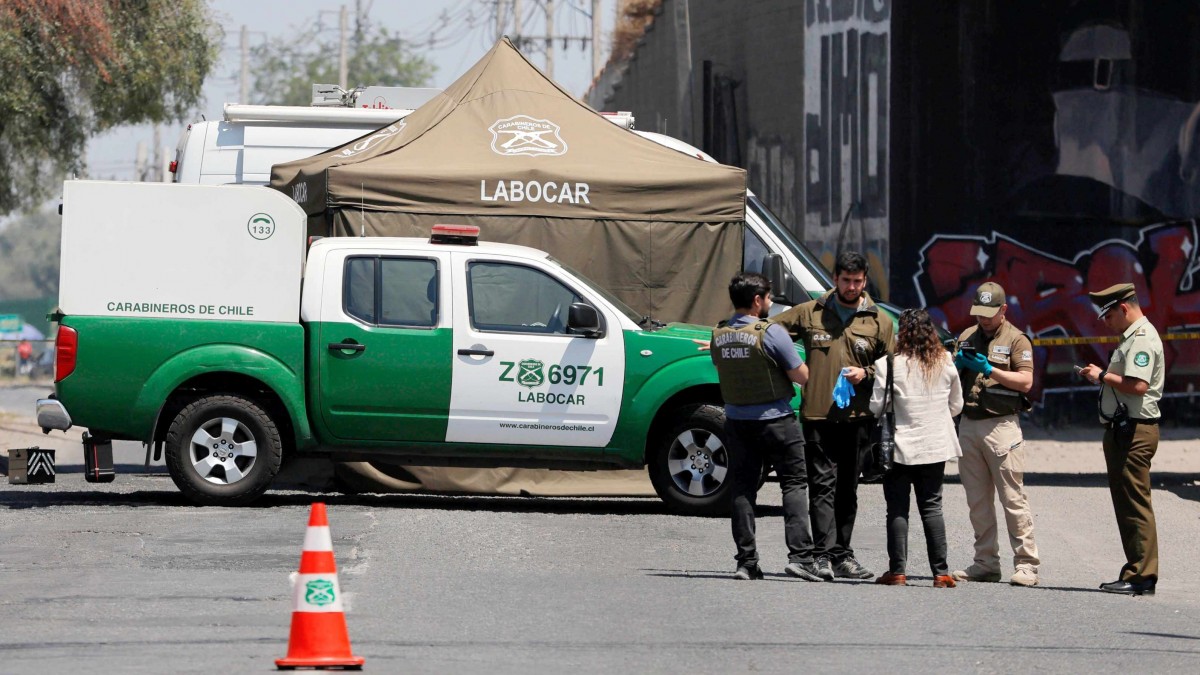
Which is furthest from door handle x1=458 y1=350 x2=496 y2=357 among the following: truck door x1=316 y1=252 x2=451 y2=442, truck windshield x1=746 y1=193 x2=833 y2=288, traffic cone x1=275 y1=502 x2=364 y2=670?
traffic cone x1=275 y1=502 x2=364 y2=670

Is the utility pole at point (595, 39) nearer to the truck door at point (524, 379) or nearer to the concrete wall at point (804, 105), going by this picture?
the concrete wall at point (804, 105)

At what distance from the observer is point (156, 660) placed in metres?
7.02

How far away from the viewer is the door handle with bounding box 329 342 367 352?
12.4 meters

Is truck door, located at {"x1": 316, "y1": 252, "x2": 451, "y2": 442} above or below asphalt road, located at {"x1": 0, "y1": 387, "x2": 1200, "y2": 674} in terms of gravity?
above

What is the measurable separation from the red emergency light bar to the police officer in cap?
4.53m

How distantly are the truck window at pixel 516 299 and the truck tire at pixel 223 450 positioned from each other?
1.67 m

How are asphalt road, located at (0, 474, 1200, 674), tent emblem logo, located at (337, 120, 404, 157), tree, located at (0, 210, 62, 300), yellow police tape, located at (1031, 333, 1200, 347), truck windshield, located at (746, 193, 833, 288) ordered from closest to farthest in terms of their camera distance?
asphalt road, located at (0, 474, 1200, 674), truck windshield, located at (746, 193, 833, 288), tent emblem logo, located at (337, 120, 404, 157), yellow police tape, located at (1031, 333, 1200, 347), tree, located at (0, 210, 62, 300)

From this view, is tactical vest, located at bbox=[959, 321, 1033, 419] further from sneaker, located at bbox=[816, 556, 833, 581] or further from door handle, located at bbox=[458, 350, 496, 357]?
door handle, located at bbox=[458, 350, 496, 357]

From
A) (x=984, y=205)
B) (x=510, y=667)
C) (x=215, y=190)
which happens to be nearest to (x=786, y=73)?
(x=984, y=205)

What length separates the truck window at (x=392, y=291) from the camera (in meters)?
12.5

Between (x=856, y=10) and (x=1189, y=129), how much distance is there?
4.49 m

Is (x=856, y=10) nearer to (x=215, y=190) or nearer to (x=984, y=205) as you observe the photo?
(x=984, y=205)

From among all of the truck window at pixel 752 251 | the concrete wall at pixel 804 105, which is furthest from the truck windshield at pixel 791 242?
the concrete wall at pixel 804 105

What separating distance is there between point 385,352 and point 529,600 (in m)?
4.04
